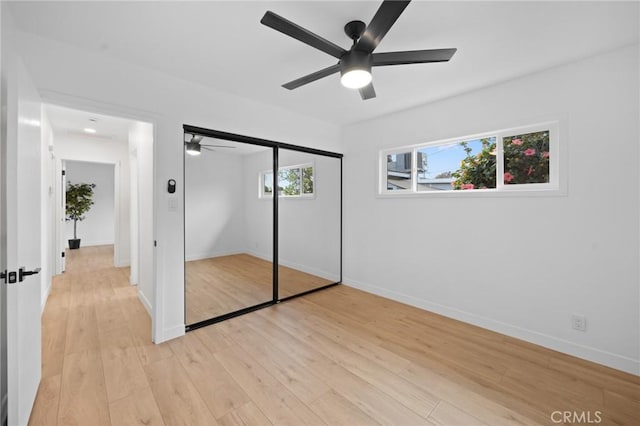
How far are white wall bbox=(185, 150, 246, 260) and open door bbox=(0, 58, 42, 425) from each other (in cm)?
119

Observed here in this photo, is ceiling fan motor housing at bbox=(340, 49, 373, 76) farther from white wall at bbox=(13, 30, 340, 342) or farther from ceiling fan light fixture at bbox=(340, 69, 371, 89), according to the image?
white wall at bbox=(13, 30, 340, 342)

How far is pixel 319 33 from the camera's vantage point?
2031 mm

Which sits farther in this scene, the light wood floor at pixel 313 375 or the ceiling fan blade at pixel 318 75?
the ceiling fan blade at pixel 318 75

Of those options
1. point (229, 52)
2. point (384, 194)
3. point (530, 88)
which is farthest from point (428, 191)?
point (229, 52)

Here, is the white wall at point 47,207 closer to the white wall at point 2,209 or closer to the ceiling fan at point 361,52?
the white wall at point 2,209

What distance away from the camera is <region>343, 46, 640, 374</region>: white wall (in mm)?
2201

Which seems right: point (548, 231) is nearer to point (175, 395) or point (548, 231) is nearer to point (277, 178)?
point (277, 178)

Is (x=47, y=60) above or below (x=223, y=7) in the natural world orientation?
below

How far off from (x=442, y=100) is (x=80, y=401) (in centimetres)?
424

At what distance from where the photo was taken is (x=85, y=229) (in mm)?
8133

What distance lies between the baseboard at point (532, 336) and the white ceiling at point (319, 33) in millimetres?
2489

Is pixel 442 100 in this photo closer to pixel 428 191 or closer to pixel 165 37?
pixel 428 191

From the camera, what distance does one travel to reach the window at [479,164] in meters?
2.64

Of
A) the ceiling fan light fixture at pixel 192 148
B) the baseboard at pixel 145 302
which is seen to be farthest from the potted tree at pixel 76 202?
the ceiling fan light fixture at pixel 192 148
